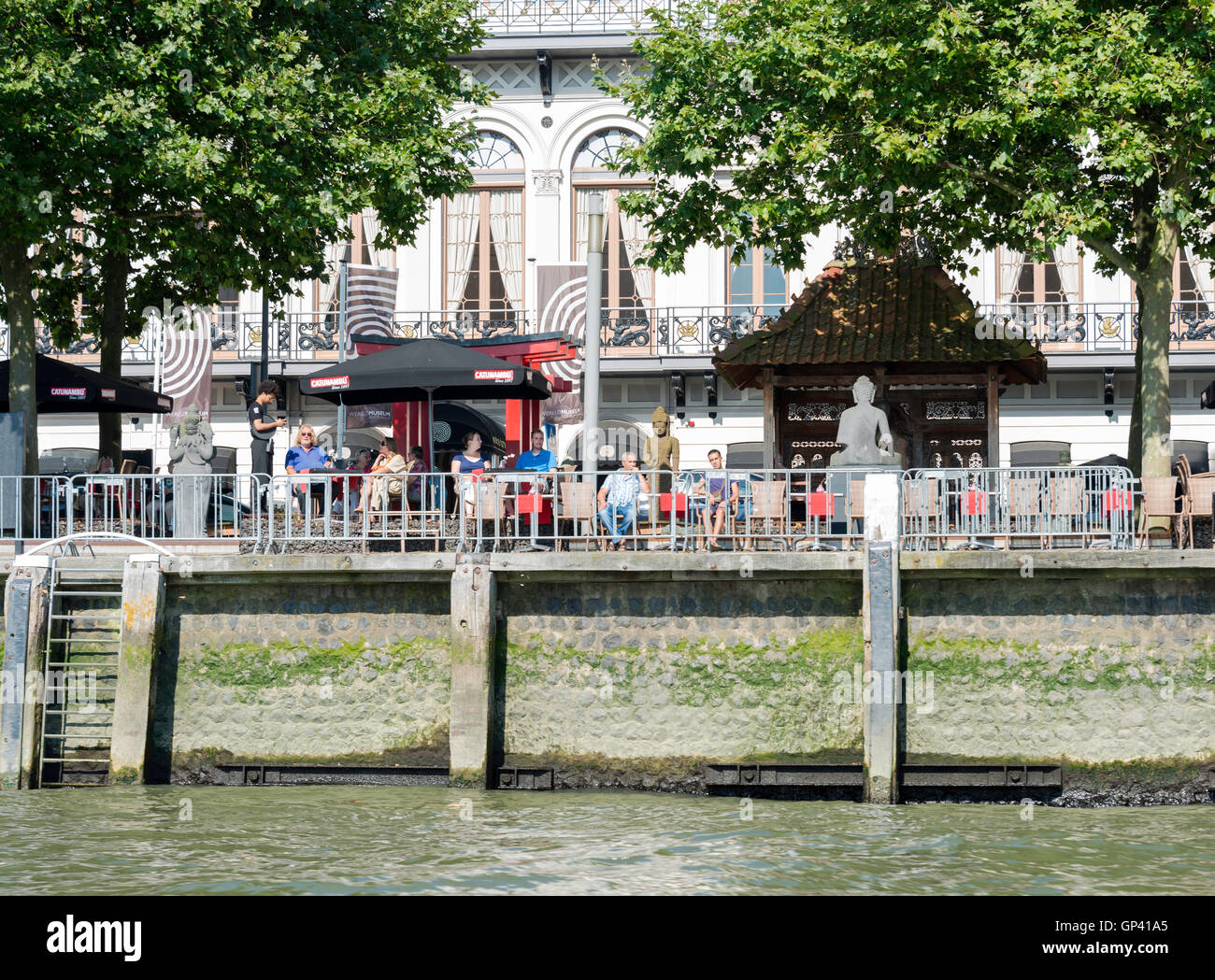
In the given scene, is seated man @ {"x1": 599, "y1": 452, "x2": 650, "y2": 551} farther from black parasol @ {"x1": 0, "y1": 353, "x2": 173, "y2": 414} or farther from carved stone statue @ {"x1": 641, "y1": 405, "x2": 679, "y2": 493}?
black parasol @ {"x1": 0, "y1": 353, "x2": 173, "y2": 414}

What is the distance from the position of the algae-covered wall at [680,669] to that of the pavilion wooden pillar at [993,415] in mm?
6740

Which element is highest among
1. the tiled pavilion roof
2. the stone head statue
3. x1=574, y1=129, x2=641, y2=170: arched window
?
x1=574, y1=129, x2=641, y2=170: arched window

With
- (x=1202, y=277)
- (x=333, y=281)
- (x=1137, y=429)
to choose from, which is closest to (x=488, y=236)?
(x=333, y=281)

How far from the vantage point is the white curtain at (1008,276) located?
29641 millimetres

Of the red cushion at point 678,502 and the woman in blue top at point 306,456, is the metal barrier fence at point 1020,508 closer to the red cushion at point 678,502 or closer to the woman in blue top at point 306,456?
the red cushion at point 678,502

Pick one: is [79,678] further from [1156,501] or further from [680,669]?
[1156,501]

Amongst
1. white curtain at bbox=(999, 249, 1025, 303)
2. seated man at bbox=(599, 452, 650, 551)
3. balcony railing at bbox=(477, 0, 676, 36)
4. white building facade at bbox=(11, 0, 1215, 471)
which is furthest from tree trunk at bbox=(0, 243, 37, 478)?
white curtain at bbox=(999, 249, 1025, 303)

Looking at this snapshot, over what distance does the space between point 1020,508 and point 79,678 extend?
31.1 feet

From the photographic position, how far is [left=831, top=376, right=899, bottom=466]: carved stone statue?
16750 millimetres

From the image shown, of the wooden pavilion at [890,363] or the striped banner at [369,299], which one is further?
the striped banner at [369,299]

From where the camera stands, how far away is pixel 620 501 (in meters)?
16.2

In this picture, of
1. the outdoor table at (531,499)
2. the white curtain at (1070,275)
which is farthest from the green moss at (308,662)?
the white curtain at (1070,275)

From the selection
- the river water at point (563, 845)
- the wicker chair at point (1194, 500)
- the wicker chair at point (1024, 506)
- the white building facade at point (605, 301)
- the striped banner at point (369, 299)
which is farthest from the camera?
the white building facade at point (605, 301)

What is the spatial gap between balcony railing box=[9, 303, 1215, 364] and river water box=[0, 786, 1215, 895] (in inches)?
622
